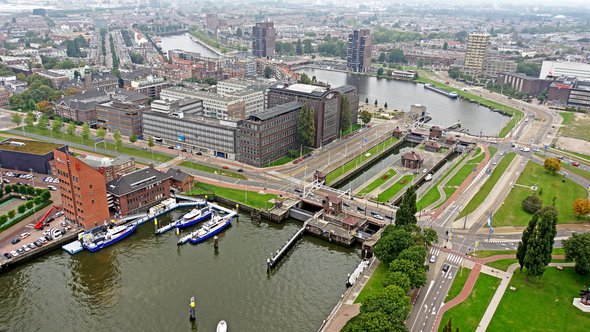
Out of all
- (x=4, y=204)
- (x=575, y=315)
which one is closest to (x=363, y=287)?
(x=575, y=315)

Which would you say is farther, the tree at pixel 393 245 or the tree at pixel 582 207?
the tree at pixel 582 207

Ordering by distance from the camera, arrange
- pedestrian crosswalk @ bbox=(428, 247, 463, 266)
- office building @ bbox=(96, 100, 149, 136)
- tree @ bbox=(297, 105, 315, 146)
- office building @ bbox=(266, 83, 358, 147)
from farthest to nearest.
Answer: office building @ bbox=(96, 100, 149, 136), office building @ bbox=(266, 83, 358, 147), tree @ bbox=(297, 105, 315, 146), pedestrian crosswalk @ bbox=(428, 247, 463, 266)

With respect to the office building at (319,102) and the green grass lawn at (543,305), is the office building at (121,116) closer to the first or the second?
the office building at (319,102)

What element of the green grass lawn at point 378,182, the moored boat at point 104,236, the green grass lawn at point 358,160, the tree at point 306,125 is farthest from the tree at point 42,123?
the green grass lawn at point 378,182

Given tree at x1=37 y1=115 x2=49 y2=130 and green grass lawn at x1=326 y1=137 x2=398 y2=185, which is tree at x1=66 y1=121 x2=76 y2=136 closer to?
tree at x1=37 y1=115 x2=49 y2=130

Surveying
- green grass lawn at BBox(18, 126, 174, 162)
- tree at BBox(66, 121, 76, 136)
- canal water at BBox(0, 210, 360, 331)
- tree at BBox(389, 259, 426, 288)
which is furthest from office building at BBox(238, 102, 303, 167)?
tree at BBox(389, 259, 426, 288)

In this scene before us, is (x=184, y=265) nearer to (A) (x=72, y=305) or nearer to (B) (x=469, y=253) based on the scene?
(A) (x=72, y=305)

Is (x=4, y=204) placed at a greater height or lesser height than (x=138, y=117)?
lesser
